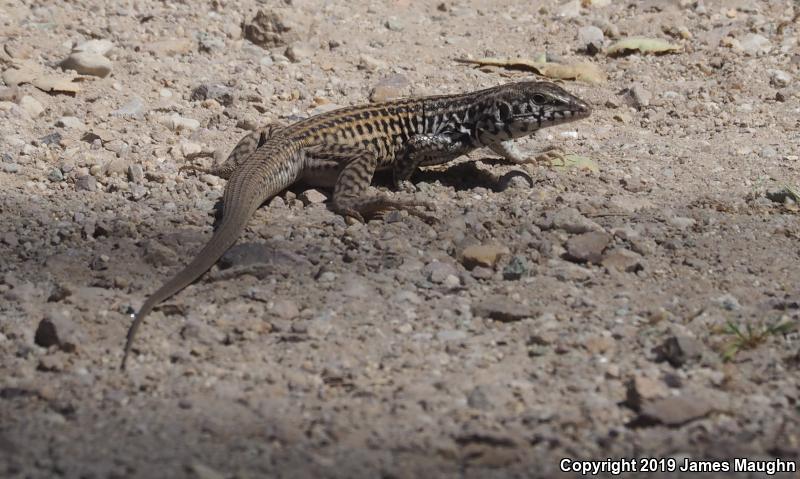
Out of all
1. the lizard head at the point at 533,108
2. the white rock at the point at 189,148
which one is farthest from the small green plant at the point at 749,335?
the white rock at the point at 189,148

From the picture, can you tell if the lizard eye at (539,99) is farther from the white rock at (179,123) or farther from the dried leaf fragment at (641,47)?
the dried leaf fragment at (641,47)

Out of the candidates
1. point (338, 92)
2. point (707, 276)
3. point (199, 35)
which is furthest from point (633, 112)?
point (199, 35)

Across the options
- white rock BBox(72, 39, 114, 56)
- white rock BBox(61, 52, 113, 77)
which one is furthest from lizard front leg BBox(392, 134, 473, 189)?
white rock BBox(72, 39, 114, 56)

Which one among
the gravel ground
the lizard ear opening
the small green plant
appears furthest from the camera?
the lizard ear opening

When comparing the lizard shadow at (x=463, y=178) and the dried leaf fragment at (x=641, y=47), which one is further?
the dried leaf fragment at (x=641, y=47)

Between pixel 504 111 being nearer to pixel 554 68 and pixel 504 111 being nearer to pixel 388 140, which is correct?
pixel 388 140

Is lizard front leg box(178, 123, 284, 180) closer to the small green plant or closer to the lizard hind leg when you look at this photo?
the lizard hind leg

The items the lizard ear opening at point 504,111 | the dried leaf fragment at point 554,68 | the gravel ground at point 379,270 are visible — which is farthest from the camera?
the dried leaf fragment at point 554,68
